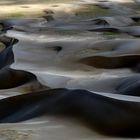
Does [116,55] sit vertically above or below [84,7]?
above

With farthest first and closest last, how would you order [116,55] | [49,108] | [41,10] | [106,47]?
[41,10]
[106,47]
[116,55]
[49,108]

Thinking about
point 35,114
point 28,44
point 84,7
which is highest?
point 35,114

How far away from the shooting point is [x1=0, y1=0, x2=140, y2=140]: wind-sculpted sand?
171cm

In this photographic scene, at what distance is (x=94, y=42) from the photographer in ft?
13.4

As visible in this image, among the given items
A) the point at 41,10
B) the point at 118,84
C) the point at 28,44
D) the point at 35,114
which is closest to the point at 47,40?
the point at 28,44

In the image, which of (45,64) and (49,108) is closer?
(49,108)

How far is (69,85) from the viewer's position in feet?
9.34

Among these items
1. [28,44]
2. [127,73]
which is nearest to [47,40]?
[28,44]

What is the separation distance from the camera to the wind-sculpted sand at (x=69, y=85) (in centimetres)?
171

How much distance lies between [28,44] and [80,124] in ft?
8.30

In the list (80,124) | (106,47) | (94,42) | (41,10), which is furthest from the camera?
(41,10)

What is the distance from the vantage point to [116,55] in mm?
3361

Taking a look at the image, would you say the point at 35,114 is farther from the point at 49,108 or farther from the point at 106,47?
the point at 106,47

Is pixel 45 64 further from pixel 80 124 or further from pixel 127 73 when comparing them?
pixel 80 124
